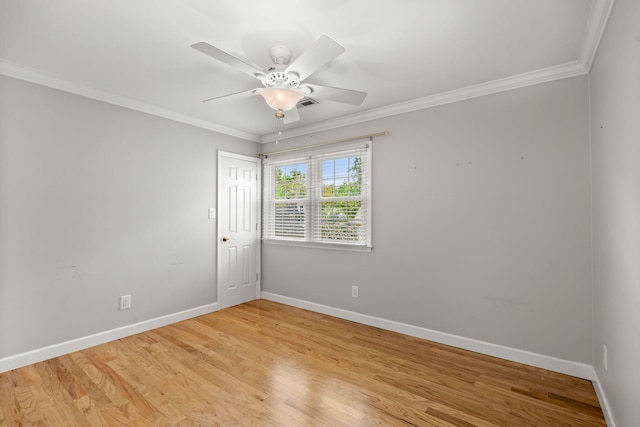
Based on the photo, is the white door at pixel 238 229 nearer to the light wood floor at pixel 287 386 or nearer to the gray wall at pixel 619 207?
the light wood floor at pixel 287 386

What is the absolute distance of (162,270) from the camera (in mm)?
3564

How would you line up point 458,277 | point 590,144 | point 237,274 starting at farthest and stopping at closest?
1. point 237,274
2. point 458,277
3. point 590,144

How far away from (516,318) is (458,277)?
0.56m

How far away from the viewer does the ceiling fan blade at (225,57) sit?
1.70 meters

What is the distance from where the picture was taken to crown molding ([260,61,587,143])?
2.49 meters

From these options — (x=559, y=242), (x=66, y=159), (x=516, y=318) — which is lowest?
(x=516, y=318)

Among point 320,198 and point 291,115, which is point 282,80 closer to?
point 291,115

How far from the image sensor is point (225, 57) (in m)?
1.83

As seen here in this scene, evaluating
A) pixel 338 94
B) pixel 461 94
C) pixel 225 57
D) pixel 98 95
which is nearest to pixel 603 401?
pixel 461 94

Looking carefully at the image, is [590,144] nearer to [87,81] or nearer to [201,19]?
[201,19]

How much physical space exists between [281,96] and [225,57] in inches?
18.9

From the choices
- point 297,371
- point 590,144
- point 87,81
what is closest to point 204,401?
point 297,371

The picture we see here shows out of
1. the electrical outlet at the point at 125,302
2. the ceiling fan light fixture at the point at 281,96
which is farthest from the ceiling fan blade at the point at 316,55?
the electrical outlet at the point at 125,302

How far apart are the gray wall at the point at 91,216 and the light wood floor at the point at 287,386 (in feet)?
1.31
